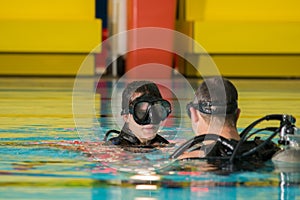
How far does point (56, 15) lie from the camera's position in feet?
29.9

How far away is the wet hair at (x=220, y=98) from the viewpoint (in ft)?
8.26

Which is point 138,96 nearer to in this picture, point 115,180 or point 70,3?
point 115,180

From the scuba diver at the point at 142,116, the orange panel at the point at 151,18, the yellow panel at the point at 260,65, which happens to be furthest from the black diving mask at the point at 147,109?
the yellow panel at the point at 260,65

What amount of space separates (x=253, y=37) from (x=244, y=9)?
45 cm

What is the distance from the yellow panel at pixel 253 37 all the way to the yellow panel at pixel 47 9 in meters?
1.39

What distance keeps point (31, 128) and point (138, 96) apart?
1098mm

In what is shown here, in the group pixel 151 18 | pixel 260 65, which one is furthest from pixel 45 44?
pixel 260 65

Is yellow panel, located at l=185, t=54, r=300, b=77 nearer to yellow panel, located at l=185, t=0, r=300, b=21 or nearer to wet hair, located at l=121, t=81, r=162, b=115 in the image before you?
yellow panel, located at l=185, t=0, r=300, b=21

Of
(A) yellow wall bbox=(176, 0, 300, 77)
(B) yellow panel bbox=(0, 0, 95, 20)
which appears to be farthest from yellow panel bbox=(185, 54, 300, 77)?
(B) yellow panel bbox=(0, 0, 95, 20)

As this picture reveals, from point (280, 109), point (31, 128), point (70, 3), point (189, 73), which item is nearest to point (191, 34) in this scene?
point (189, 73)

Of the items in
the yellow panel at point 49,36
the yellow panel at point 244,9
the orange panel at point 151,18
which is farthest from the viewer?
the yellow panel at point 244,9

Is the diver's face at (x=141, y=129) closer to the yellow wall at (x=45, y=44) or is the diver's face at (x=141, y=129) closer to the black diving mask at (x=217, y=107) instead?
the black diving mask at (x=217, y=107)

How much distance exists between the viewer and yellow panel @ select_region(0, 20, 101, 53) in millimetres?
8820

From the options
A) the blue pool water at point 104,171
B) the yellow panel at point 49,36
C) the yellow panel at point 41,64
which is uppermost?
the blue pool water at point 104,171
